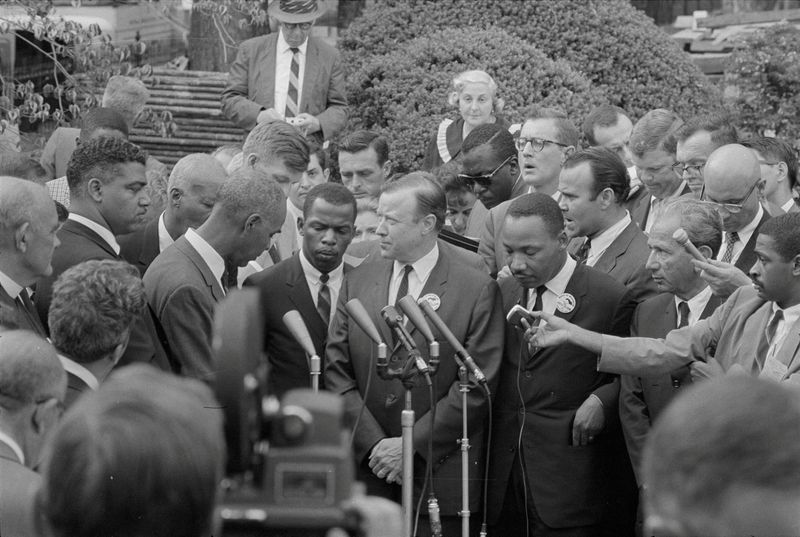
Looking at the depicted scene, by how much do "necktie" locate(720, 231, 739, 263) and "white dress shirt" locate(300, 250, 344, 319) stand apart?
210 cm

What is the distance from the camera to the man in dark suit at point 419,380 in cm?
643

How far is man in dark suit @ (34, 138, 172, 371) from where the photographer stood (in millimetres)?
6059

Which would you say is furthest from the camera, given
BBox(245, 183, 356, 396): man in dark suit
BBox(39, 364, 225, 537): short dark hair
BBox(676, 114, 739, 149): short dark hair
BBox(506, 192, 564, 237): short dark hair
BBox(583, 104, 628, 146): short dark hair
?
BBox(583, 104, 628, 146): short dark hair

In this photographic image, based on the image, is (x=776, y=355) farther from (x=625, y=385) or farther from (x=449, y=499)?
(x=449, y=499)

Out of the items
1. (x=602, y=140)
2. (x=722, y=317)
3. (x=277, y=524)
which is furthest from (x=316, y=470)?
(x=602, y=140)

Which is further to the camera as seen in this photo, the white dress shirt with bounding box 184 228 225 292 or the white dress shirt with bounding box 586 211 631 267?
the white dress shirt with bounding box 586 211 631 267

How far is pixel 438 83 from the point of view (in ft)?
39.6

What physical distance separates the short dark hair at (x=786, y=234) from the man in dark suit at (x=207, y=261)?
242 centimetres

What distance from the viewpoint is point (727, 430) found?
1929mm

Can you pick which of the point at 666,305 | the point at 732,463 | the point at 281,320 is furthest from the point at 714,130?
the point at 732,463

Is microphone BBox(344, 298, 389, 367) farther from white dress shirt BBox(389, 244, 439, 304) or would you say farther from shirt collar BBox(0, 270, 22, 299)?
shirt collar BBox(0, 270, 22, 299)

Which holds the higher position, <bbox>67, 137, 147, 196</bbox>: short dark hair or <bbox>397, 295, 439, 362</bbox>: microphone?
<bbox>67, 137, 147, 196</bbox>: short dark hair

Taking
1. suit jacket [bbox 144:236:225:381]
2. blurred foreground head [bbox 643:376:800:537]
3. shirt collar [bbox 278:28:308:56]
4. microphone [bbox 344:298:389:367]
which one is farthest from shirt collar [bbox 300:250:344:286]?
blurred foreground head [bbox 643:376:800:537]

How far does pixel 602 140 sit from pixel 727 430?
775 cm
